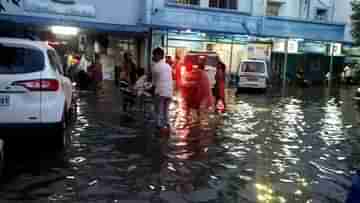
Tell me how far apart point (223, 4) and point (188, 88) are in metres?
17.6

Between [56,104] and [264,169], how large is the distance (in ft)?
10.6

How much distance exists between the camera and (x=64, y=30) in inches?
1048

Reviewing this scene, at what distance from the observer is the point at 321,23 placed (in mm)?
31875

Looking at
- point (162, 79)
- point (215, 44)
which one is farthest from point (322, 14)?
point (162, 79)

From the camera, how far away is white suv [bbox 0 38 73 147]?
7617 millimetres

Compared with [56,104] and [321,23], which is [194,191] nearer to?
[56,104]

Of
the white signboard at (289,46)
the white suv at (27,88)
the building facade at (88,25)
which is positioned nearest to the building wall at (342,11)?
the white signboard at (289,46)

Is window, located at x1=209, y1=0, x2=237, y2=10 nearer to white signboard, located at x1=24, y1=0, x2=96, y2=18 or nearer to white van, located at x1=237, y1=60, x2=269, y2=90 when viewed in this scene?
white van, located at x1=237, y1=60, x2=269, y2=90

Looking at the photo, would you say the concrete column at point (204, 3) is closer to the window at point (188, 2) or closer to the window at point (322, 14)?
the window at point (188, 2)

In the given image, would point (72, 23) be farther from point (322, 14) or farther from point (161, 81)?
point (322, 14)

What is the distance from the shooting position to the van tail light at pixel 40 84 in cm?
762

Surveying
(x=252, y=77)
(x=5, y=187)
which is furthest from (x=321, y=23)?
(x=5, y=187)

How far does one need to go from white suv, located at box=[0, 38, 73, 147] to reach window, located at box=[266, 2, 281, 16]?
2701 centimetres

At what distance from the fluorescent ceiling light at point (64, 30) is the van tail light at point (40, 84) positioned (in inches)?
704
